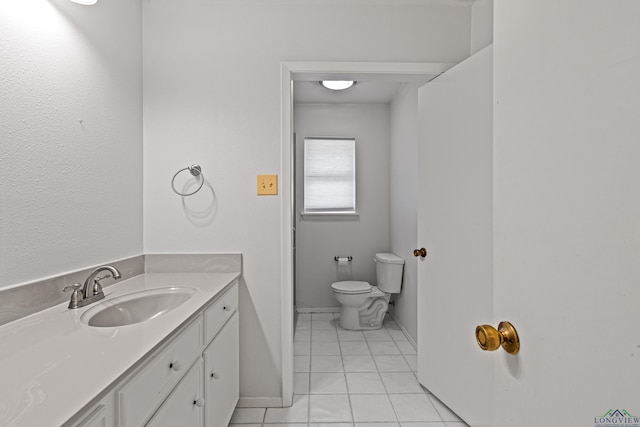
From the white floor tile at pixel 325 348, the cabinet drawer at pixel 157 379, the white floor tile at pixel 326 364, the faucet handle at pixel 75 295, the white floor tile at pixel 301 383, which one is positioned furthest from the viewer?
→ the white floor tile at pixel 325 348

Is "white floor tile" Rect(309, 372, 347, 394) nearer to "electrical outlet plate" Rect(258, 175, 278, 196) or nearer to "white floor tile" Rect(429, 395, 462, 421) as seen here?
"white floor tile" Rect(429, 395, 462, 421)

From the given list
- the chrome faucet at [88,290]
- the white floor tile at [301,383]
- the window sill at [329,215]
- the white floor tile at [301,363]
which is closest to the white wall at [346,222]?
the window sill at [329,215]

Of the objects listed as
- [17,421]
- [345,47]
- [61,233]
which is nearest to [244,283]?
[61,233]

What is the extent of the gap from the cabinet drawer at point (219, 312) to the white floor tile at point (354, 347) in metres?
1.25

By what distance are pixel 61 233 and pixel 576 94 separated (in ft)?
5.40

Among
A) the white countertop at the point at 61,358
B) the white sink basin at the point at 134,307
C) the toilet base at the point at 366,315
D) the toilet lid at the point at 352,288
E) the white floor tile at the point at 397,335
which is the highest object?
the white countertop at the point at 61,358

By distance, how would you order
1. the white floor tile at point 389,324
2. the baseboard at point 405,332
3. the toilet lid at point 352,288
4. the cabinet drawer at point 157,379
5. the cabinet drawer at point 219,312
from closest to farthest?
Answer: the cabinet drawer at point 157,379 → the cabinet drawer at point 219,312 → the baseboard at point 405,332 → the toilet lid at point 352,288 → the white floor tile at point 389,324

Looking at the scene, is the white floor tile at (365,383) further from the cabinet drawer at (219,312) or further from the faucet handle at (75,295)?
the faucet handle at (75,295)

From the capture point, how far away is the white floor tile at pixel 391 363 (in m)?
2.25

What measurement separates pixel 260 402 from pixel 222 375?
0.52 meters

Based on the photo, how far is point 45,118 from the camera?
1.16 metres

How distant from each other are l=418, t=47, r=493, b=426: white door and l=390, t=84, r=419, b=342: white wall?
0.62 meters

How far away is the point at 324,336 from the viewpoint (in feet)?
9.35

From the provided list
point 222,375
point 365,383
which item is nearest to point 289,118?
point 222,375
